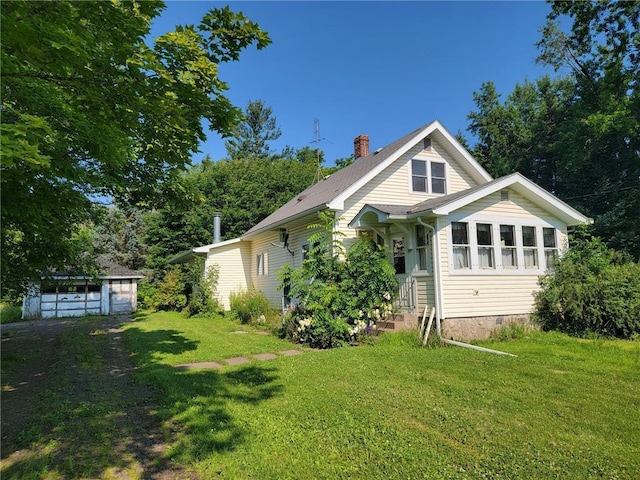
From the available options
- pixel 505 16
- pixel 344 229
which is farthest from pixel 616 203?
pixel 344 229

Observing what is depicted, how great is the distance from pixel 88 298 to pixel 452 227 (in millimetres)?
20182

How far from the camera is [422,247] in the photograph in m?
11.1

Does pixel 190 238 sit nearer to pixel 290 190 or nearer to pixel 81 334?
pixel 290 190

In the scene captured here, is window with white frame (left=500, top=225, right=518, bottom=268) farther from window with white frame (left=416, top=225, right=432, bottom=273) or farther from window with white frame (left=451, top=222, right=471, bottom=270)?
window with white frame (left=416, top=225, right=432, bottom=273)

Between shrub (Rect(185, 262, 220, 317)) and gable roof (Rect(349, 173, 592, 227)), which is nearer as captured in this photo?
gable roof (Rect(349, 173, 592, 227))

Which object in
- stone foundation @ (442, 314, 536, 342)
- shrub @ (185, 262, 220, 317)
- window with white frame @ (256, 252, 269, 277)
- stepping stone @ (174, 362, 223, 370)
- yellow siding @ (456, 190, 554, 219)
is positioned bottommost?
stepping stone @ (174, 362, 223, 370)

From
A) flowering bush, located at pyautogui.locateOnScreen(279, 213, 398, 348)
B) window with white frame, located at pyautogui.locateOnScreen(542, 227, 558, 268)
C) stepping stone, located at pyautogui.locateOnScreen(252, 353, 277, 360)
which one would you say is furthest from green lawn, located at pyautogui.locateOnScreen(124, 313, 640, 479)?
window with white frame, located at pyautogui.locateOnScreen(542, 227, 558, 268)

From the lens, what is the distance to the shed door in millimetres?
22281

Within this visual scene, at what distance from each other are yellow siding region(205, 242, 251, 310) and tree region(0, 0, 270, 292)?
12.8 meters

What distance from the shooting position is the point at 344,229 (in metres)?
12.3

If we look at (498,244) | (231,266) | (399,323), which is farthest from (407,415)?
(231,266)

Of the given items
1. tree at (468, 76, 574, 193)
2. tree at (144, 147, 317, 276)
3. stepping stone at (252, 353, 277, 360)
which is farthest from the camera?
tree at (144, 147, 317, 276)

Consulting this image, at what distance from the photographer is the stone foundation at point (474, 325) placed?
10.3 m

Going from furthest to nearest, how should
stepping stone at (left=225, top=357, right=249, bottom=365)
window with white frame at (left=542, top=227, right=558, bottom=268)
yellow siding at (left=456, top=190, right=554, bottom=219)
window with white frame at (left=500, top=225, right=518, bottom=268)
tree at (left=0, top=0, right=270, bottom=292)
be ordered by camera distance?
window with white frame at (left=542, top=227, right=558, bottom=268) < window with white frame at (left=500, top=225, right=518, bottom=268) < yellow siding at (left=456, top=190, right=554, bottom=219) < stepping stone at (left=225, top=357, right=249, bottom=365) < tree at (left=0, top=0, right=270, bottom=292)
